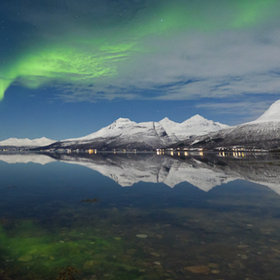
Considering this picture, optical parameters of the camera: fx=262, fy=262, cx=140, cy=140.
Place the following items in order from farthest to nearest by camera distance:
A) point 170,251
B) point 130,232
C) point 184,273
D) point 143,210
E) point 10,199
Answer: point 10,199
point 143,210
point 130,232
point 170,251
point 184,273

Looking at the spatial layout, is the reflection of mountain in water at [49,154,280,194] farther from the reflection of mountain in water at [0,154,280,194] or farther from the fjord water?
the fjord water

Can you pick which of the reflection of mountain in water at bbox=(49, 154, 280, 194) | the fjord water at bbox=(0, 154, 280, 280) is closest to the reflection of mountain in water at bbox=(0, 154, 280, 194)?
the reflection of mountain in water at bbox=(49, 154, 280, 194)

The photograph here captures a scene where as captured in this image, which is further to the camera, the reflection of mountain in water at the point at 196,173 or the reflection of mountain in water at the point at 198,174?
the reflection of mountain in water at the point at 196,173

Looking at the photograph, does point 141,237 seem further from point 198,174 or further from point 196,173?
point 196,173

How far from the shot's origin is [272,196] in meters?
28.2

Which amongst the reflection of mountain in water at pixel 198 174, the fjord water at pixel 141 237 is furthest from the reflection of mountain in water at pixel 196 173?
the fjord water at pixel 141 237

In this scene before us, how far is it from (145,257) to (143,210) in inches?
403

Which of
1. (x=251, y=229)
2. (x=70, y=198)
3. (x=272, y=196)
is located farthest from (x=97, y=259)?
(x=272, y=196)

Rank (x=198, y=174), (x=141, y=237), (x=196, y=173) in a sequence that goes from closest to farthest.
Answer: (x=141, y=237), (x=198, y=174), (x=196, y=173)

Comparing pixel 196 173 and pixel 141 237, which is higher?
pixel 141 237

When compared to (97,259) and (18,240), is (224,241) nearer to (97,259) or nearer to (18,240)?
(97,259)

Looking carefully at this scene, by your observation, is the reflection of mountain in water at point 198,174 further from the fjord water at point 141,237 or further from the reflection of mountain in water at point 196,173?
the fjord water at point 141,237

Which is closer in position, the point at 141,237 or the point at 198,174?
the point at 141,237

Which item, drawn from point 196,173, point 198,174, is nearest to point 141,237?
point 198,174
